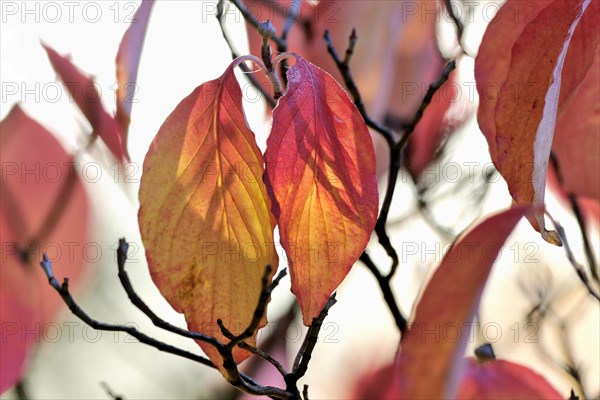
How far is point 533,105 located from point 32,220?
326 millimetres

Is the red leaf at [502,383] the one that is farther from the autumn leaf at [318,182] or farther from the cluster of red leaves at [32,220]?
the cluster of red leaves at [32,220]

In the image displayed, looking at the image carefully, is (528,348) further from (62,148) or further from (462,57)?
(62,148)

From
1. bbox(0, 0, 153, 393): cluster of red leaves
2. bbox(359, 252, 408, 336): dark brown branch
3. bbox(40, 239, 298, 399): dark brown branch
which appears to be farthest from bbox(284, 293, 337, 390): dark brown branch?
bbox(0, 0, 153, 393): cluster of red leaves

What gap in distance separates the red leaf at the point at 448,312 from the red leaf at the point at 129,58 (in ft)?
0.47

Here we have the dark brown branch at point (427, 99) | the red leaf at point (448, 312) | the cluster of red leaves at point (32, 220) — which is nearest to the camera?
the red leaf at point (448, 312)

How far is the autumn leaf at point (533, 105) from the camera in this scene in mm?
234

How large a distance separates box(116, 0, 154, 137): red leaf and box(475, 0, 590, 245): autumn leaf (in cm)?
15

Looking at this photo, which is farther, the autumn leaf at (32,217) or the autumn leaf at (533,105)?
the autumn leaf at (32,217)

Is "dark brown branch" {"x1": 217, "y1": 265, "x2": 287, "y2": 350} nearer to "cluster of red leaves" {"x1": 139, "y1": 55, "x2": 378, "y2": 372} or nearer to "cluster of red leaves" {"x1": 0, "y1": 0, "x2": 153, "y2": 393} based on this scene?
"cluster of red leaves" {"x1": 139, "y1": 55, "x2": 378, "y2": 372}

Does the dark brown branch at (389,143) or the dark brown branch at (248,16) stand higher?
the dark brown branch at (248,16)

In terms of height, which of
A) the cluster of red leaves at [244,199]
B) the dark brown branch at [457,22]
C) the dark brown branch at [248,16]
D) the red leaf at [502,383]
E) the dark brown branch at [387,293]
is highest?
the dark brown branch at [248,16]

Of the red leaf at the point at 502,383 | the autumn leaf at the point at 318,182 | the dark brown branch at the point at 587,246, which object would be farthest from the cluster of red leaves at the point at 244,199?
the dark brown branch at the point at 587,246

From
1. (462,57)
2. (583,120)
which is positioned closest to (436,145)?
(462,57)

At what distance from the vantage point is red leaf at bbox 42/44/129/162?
371mm
